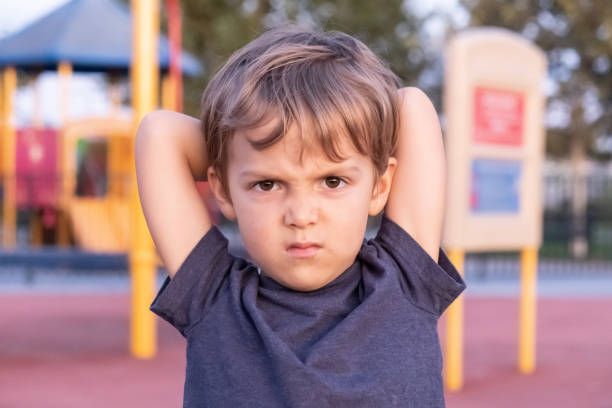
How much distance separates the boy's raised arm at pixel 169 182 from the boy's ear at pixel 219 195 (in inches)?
1.9

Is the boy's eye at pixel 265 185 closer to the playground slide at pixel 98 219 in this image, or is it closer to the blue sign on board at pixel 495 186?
the blue sign on board at pixel 495 186

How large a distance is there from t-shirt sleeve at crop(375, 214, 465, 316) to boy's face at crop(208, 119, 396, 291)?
0.14 metres

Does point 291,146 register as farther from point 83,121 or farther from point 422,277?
point 83,121

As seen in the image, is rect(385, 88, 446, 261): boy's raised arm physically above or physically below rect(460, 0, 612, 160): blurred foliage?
below

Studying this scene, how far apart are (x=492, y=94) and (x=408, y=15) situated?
1462cm

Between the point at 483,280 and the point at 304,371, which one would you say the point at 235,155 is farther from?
the point at 483,280

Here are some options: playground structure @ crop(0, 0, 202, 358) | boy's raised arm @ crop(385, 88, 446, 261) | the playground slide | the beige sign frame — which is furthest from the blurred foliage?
boy's raised arm @ crop(385, 88, 446, 261)

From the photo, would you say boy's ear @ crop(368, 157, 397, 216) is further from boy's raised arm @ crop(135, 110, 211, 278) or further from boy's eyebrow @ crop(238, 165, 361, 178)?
boy's raised arm @ crop(135, 110, 211, 278)

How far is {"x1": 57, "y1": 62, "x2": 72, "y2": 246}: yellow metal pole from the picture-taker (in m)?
10.3

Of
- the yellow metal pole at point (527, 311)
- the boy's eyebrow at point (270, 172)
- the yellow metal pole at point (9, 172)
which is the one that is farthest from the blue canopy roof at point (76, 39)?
the boy's eyebrow at point (270, 172)

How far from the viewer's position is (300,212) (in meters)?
1.35

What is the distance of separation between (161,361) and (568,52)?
12.2m

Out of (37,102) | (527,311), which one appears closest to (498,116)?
(527,311)

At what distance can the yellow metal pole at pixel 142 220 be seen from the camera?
558cm
